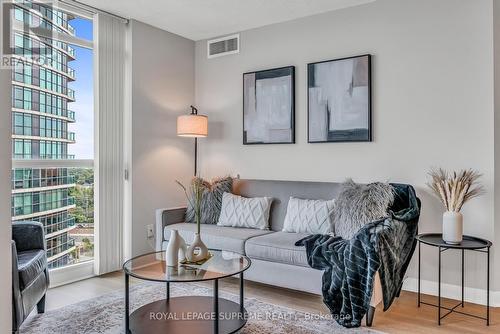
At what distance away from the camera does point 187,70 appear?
4539 millimetres

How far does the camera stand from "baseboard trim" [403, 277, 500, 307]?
288 cm

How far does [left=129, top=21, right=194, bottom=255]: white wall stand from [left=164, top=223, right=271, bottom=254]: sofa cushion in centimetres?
58

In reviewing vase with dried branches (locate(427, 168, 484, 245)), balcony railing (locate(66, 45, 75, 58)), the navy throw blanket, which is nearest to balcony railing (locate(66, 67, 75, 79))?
balcony railing (locate(66, 45, 75, 58))

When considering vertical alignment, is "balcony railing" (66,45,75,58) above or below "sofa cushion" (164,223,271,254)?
above

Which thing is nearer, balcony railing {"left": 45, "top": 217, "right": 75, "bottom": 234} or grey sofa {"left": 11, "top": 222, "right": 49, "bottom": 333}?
grey sofa {"left": 11, "top": 222, "right": 49, "bottom": 333}

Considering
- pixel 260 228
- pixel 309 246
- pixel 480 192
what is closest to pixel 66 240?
pixel 260 228

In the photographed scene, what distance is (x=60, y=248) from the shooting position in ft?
11.4

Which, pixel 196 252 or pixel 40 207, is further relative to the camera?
pixel 40 207

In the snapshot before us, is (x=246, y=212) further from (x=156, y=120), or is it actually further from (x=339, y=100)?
(x=156, y=120)

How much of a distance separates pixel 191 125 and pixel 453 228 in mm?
2602

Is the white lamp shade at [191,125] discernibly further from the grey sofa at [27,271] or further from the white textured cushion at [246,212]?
the grey sofa at [27,271]

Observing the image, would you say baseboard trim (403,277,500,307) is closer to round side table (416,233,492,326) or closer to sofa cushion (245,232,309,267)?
round side table (416,233,492,326)

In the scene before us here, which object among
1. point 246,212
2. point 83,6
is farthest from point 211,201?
point 83,6

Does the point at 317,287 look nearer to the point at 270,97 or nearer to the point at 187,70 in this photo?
the point at 270,97
